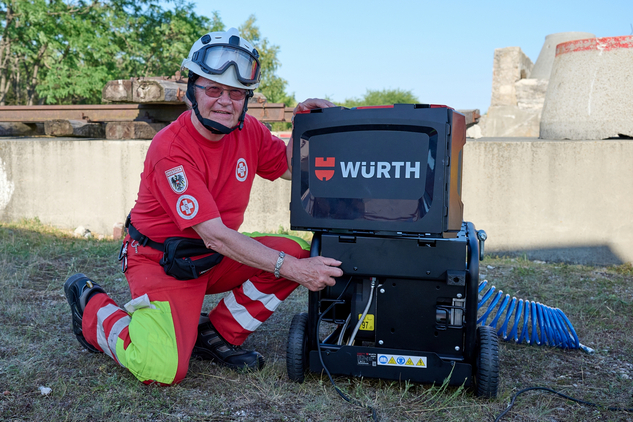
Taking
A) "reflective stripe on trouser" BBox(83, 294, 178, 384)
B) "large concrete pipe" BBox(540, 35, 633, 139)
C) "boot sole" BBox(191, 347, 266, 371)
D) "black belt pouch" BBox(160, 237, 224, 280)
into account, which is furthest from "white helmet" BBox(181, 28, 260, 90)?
"large concrete pipe" BBox(540, 35, 633, 139)

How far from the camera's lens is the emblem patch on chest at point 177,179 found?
8.09 feet

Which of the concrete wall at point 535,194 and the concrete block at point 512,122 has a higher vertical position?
the concrete block at point 512,122

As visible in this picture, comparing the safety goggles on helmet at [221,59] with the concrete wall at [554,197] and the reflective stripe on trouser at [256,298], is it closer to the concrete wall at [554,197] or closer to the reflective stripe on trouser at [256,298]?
the reflective stripe on trouser at [256,298]

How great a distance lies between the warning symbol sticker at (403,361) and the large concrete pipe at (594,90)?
4.14m

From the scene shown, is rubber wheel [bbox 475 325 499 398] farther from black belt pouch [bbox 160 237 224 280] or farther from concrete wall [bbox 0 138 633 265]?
concrete wall [bbox 0 138 633 265]

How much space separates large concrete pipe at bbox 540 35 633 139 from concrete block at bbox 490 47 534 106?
15.7 meters

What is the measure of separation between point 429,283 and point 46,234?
513 centimetres

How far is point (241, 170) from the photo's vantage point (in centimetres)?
282

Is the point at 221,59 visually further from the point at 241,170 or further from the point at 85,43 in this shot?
the point at 85,43

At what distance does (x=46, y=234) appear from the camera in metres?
6.00

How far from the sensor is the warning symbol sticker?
233 cm

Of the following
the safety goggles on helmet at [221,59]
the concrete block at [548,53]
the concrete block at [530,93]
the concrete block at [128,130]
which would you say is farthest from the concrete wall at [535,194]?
the concrete block at [548,53]

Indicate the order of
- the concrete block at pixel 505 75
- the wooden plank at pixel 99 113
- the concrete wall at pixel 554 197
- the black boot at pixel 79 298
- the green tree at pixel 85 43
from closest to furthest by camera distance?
the black boot at pixel 79 298 → the concrete wall at pixel 554 197 → the wooden plank at pixel 99 113 → the green tree at pixel 85 43 → the concrete block at pixel 505 75

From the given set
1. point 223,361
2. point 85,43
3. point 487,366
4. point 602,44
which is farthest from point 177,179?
point 85,43
